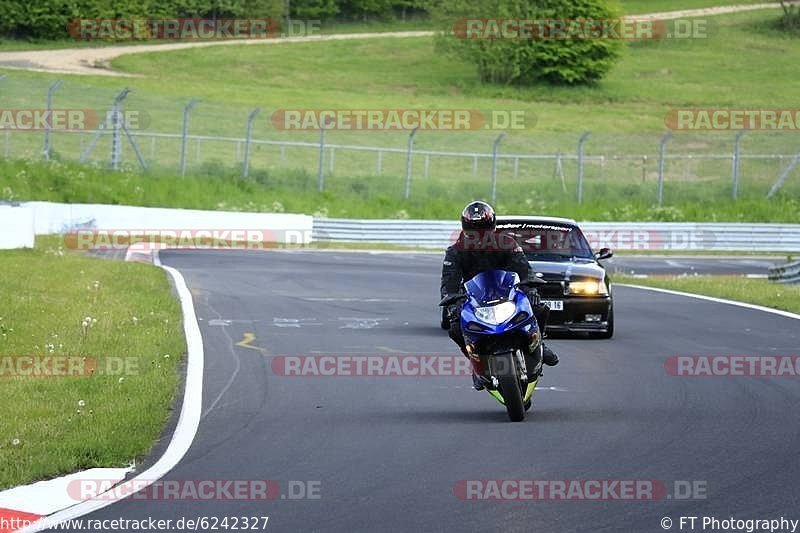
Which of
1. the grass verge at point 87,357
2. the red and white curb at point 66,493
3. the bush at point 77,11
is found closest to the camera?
the red and white curb at point 66,493

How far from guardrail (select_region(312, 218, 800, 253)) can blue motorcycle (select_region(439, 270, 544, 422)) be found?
90.7 feet

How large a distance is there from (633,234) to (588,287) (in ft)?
78.3

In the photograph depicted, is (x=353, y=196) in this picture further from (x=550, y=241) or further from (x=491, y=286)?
(x=491, y=286)

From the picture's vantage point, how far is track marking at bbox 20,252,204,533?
26.1 ft

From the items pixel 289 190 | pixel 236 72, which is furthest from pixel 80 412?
pixel 236 72

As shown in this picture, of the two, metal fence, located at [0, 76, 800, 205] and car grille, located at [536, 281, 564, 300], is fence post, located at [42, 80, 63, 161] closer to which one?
metal fence, located at [0, 76, 800, 205]

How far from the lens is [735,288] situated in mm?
25562

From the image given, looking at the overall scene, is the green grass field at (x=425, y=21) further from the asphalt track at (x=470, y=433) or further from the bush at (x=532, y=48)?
the asphalt track at (x=470, y=433)

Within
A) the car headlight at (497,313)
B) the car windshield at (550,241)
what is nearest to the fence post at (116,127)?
the car windshield at (550,241)

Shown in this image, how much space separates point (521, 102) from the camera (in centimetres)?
7844

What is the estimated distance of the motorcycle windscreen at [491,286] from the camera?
36.2 feet

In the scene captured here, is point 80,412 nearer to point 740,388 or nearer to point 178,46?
point 740,388

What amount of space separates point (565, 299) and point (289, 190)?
2894 centimetres

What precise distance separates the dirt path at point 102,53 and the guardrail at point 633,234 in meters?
35.0
